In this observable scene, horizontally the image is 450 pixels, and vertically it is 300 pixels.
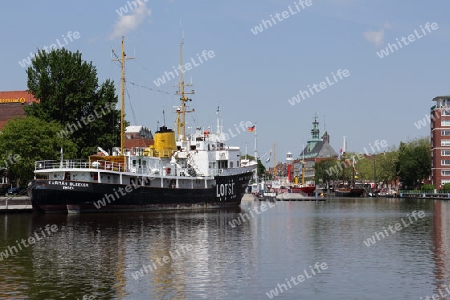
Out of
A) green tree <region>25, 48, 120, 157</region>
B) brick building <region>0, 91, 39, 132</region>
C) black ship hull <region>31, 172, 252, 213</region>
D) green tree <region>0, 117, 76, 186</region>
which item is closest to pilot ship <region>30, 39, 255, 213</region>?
black ship hull <region>31, 172, 252, 213</region>

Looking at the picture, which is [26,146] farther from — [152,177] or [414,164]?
[414,164]

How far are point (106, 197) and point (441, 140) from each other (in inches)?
4123

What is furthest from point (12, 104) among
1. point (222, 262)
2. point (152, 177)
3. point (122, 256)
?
point (222, 262)

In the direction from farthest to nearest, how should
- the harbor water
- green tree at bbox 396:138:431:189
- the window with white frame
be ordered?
green tree at bbox 396:138:431:189 → the window with white frame → the harbor water

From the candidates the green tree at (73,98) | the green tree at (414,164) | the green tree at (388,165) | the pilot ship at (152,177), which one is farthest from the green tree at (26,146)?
the green tree at (388,165)

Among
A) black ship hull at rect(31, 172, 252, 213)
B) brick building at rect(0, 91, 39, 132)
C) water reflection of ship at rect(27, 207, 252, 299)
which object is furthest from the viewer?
brick building at rect(0, 91, 39, 132)

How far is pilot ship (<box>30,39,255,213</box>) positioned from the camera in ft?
232

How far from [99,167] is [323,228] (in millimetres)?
28193

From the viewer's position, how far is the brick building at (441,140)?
15688 cm

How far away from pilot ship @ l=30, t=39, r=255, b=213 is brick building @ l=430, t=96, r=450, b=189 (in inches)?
2863

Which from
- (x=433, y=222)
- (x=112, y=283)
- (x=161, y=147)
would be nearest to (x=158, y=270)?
(x=112, y=283)

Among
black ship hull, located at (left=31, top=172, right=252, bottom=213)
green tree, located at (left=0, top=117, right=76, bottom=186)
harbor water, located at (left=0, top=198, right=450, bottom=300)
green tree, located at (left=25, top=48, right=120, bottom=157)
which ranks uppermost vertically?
green tree, located at (left=25, top=48, right=120, bottom=157)

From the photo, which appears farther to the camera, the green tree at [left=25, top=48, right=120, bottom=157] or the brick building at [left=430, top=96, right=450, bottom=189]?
the brick building at [left=430, top=96, right=450, bottom=189]

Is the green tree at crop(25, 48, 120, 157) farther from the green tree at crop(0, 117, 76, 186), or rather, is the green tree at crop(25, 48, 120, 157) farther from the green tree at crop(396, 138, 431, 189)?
the green tree at crop(396, 138, 431, 189)
